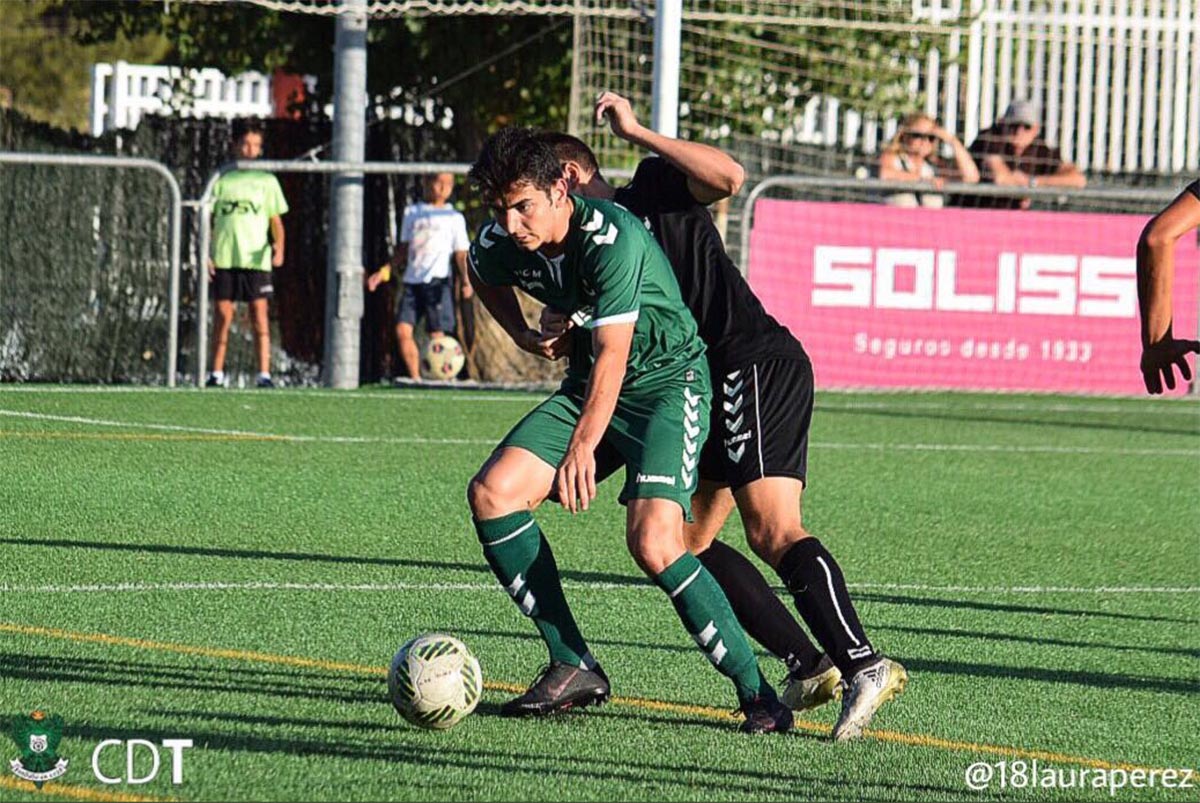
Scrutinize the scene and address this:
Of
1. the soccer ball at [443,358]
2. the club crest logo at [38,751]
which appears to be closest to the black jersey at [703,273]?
the club crest logo at [38,751]

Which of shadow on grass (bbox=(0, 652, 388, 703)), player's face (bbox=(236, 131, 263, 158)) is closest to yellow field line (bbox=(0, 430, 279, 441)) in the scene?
player's face (bbox=(236, 131, 263, 158))

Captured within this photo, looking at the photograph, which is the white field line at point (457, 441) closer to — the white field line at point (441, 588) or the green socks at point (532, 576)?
the white field line at point (441, 588)

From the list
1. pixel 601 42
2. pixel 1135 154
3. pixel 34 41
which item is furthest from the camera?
pixel 34 41

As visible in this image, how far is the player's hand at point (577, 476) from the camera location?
5.79 metres

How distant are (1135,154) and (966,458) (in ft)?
37.0

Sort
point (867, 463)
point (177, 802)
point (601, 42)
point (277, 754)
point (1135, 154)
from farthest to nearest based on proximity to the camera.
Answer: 1. point (1135, 154)
2. point (601, 42)
3. point (867, 463)
4. point (277, 754)
5. point (177, 802)

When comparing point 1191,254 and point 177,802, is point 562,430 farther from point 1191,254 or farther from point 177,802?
point 1191,254

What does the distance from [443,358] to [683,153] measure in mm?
11654

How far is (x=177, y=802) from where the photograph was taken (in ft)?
16.7

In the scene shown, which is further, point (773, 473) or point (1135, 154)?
point (1135, 154)

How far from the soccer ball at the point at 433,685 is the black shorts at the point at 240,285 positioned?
37.0 feet

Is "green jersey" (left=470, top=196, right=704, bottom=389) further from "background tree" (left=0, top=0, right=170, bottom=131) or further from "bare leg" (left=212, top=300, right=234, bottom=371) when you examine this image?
"background tree" (left=0, top=0, right=170, bottom=131)

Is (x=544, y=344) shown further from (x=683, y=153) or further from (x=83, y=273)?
(x=83, y=273)

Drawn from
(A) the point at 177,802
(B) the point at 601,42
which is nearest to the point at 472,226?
(B) the point at 601,42
